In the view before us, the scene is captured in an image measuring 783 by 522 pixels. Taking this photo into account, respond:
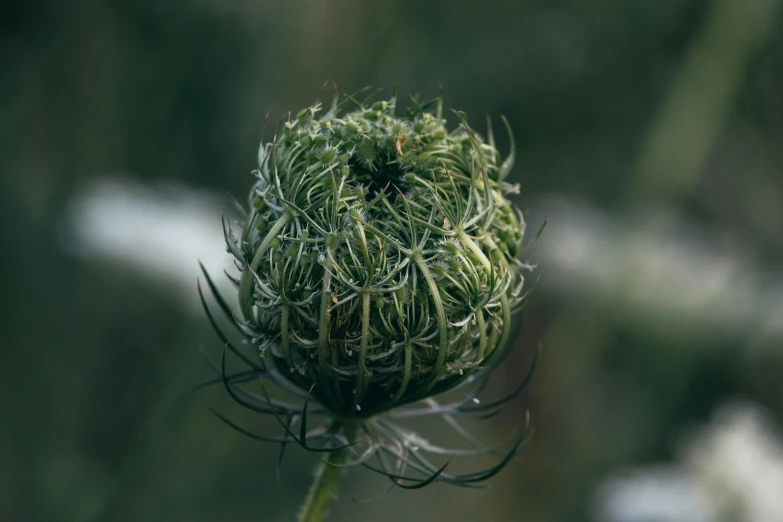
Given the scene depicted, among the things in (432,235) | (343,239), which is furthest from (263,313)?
(432,235)

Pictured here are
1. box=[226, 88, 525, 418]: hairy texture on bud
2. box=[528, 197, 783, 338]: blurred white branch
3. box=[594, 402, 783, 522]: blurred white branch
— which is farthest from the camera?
box=[528, 197, 783, 338]: blurred white branch

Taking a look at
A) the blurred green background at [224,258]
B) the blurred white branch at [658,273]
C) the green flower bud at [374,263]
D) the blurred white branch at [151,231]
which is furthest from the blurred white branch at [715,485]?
the green flower bud at [374,263]

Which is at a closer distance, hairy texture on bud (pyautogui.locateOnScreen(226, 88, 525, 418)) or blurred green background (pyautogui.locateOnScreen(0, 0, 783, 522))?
hairy texture on bud (pyautogui.locateOnScreen(226, 88, 525, 418))

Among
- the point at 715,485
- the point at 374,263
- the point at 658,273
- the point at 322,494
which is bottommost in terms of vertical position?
the point at 715,485

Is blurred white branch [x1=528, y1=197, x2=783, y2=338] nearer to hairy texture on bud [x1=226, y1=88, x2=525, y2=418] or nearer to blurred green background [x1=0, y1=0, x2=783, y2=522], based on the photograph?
blurred green background [x1=0, y1=0, x2=783, y2=522]

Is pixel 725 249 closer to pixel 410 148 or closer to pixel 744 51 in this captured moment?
pixel 744 51

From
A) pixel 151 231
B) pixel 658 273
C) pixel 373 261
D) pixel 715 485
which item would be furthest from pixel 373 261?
pixel 658 273

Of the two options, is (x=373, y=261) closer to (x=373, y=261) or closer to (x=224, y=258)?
(x=373, y=261)

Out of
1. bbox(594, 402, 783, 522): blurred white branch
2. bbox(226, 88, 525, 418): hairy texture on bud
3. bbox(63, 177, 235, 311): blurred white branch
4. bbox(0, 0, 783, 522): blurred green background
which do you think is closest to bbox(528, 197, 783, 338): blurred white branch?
bbox(0, 0, 783, 522): blurred green background
